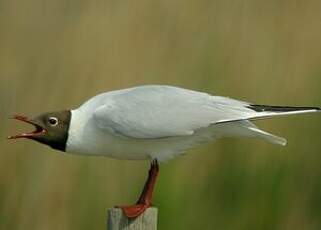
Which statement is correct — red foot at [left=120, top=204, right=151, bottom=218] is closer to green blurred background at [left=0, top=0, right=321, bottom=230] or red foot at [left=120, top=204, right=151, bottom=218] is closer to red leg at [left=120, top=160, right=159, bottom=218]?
red leg at [left=120, top=160, right=159, bottom=218]

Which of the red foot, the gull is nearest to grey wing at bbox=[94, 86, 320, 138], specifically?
the gull

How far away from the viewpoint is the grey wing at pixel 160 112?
2172 mm

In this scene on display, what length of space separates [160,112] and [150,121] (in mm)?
38

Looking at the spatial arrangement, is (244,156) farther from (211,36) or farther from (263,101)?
(211,36)

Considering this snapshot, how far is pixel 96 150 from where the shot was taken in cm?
221

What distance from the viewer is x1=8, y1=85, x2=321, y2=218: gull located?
2178 millimetres

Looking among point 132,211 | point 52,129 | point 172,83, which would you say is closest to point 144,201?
point 132,211

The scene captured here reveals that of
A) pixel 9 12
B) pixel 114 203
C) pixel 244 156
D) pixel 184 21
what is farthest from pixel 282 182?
pixel 9 12

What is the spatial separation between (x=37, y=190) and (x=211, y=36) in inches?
27.6

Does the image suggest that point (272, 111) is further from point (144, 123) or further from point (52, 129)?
point (52, 129)

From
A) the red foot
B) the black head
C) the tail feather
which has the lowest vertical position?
the red foot

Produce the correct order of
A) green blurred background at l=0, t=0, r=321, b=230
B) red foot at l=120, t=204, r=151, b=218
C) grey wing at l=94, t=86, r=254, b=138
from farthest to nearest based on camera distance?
green blurred background at l=0, t=0, r=321, b=230
grey wing at l=94, t=86, r=254, b=138
red foot at l=120, t=204, r=151, b=218

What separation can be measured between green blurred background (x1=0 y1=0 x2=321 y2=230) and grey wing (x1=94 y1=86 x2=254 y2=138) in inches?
26.1

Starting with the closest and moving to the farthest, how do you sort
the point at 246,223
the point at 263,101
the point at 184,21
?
1. the point at 246,223
2. the point at 263,101
3. the point at 184,21
